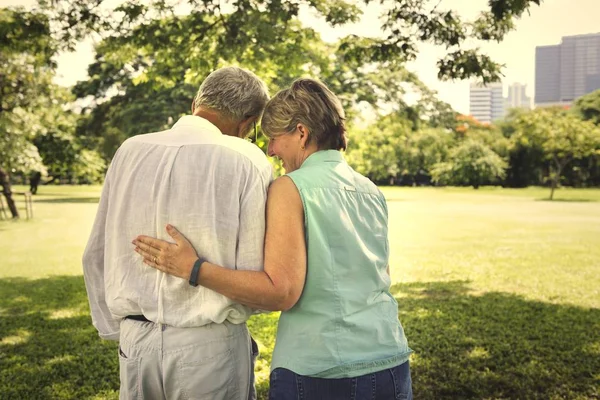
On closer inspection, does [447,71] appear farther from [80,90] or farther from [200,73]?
[80,90]

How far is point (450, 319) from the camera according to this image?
7.84 metres

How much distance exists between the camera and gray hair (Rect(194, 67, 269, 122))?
218 centimetres

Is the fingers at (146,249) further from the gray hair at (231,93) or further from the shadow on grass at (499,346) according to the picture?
the shadow on grass at (499,346)

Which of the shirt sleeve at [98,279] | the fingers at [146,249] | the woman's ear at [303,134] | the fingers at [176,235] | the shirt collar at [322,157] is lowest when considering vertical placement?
the shirt sleeve at [98,279]

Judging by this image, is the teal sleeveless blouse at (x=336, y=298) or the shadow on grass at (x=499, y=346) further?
the shadow on grass at (x=499, y=346)

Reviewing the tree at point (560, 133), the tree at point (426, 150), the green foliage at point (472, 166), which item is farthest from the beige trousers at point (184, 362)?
the tree at point (426, 150)

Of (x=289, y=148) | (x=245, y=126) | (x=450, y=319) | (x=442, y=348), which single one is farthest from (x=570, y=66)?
(x=289, y=148)

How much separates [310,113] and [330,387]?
0.91 meters

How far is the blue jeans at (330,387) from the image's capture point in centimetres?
188

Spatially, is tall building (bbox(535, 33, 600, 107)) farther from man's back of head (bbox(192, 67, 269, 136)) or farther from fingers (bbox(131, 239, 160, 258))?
fingers (bbox(131, 239, 160, 258))

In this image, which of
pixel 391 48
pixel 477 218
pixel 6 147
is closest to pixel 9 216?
pixel 6 147

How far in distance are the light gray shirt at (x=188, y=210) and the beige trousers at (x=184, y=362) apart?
0.05 metres

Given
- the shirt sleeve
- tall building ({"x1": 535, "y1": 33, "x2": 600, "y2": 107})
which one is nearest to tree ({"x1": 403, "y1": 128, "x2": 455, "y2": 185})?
tall building ({"x1": 535, "y1": 33, "x2": 600, "y2": 107})

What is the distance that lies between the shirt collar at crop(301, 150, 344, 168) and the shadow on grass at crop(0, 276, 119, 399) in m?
3.81
